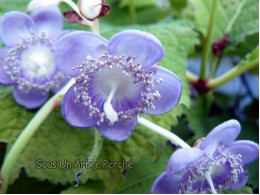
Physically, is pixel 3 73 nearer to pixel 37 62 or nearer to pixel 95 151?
pixel 37 62

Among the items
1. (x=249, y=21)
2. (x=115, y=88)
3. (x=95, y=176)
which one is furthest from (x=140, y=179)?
(x=249, y=21)

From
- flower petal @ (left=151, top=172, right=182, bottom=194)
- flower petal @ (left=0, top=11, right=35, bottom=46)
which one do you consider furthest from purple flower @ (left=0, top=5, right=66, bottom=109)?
flower petal @ (left=151, top=172, right=182, bottom=194)

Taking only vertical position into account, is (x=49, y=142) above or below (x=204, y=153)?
below

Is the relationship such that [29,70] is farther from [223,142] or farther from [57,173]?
[223,142]

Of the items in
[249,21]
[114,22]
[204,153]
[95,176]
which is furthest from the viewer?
[114,22]

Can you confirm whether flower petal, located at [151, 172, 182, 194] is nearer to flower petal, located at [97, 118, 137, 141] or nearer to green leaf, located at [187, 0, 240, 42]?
flower petal, located at [97, 118, 137, 141]

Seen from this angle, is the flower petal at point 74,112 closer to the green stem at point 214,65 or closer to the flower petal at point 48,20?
the flower petal at point 48,20
